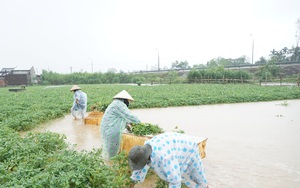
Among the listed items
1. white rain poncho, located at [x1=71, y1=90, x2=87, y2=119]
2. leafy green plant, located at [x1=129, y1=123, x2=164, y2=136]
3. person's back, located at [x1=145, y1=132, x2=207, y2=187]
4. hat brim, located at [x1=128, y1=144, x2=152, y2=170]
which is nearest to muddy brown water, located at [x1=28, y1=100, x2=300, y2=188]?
white rain poncho, located at [x1=71, y1=90, x2=87, y2=119]

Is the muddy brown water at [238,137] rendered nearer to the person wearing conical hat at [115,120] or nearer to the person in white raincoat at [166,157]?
the person wearing conical hat at [115,120]

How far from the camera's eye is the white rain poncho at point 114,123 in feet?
17.8

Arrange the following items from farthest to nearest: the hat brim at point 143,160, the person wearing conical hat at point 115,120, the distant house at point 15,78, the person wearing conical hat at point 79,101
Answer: the distant house at point 15,78, the person wearing conical hat at point 79,101, the person wearing conical hat at point 115,120, the hat brim at point 143,160

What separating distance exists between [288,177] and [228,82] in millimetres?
31811

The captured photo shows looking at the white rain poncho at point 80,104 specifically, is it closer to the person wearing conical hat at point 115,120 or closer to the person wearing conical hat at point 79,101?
the person wearing conical hat at point 79,101

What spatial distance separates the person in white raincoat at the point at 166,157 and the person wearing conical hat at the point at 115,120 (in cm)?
221

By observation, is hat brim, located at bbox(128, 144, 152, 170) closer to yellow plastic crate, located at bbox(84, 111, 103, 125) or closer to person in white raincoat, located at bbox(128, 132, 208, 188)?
person in white raincoat, located at bbox(128, 132, 208, 188)

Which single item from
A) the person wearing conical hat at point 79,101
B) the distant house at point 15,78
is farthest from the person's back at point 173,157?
the distant house at point 15,78

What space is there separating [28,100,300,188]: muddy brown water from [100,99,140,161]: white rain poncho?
1.11 meters

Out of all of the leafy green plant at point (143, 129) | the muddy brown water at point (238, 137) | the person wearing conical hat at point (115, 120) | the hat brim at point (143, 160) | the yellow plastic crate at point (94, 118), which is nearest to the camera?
the hat brim at point (143, 160)

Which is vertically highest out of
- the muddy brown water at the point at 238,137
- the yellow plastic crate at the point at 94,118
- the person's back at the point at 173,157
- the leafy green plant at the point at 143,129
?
the person's back at the point at 173,157

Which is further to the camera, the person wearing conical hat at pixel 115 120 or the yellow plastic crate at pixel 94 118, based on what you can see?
the yellow plastic crate at pixel 94 118

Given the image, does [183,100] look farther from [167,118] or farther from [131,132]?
[131,132]

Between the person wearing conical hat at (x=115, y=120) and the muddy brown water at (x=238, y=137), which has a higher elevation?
the person wearing conical hat at (x=115, y=120)
